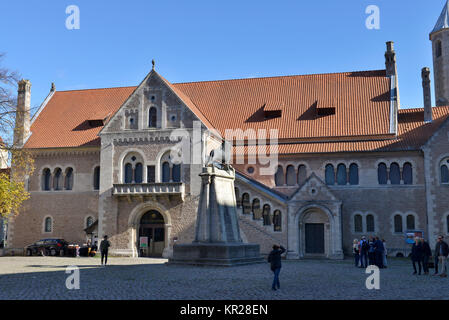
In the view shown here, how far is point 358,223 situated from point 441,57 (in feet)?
79.5

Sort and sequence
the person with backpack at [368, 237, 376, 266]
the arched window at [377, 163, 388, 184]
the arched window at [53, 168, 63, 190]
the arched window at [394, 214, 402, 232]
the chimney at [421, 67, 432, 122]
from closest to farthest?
the person with backpack at [368, 237, 376, 266], the arched window at [394, 214, 402, 232], the arched window at [377, 163, 388, 184], the chimney at [421, 67, 432, 122], the arched window at [53, 168, 63, 190]

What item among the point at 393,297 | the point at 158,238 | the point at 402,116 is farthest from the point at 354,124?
the point at 393,297

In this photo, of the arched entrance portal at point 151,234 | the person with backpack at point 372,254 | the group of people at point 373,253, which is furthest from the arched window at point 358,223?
the arched entrance portal at point 151,234

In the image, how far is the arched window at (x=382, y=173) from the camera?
38.0m

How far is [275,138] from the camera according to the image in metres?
41.2

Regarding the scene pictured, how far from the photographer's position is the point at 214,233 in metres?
23.9

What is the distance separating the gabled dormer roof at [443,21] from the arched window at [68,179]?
128 feet

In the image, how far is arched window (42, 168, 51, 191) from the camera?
4237cm

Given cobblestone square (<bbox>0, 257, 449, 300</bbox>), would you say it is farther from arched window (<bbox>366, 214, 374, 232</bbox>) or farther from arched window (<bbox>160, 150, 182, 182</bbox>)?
arched window (<bbox>366, 214, 374, 232</bbox>)

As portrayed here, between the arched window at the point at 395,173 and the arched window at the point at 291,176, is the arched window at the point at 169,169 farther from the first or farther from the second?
the arched window at the point at 395,173

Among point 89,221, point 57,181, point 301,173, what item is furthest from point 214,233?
point 57,181

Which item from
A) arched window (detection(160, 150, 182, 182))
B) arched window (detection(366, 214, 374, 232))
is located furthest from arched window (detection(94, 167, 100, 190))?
arched window (detection(366, 214, 374, 232))

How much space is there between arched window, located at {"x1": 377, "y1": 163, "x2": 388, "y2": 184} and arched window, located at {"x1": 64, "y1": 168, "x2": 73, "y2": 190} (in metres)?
24.4

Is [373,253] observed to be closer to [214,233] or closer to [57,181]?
[214,233]
